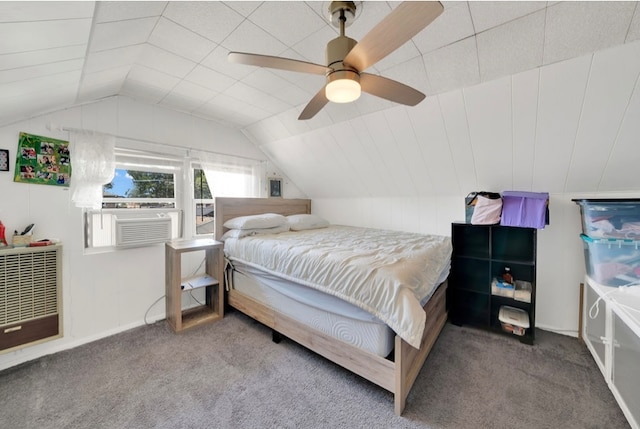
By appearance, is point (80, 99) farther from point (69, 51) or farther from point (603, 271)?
point (603, 271)

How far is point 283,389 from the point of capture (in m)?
1.70

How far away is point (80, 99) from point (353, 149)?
2629mm

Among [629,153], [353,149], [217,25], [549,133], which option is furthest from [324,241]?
[629,153]

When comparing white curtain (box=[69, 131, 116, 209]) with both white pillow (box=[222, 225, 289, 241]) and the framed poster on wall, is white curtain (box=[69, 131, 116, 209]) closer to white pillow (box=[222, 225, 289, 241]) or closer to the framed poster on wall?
the framed poster on wall

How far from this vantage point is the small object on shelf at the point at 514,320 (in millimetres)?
2248

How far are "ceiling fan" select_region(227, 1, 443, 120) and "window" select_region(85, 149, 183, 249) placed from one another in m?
2.06

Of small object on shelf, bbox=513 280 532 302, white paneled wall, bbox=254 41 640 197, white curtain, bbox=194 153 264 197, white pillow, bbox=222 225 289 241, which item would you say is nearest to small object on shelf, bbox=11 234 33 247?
white pillow, bbox=222 225 289 241

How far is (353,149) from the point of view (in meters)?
2.95

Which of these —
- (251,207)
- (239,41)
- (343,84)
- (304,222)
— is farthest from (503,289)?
(239,41)

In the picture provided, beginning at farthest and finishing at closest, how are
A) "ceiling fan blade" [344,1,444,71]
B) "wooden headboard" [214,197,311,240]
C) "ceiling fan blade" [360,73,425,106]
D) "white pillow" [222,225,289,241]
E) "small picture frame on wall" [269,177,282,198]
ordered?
"small picture frame on wall" [269,177,282,198], "wooden headboard" [214,197,311,240], "white pillow" [222,225,289,241], "ceiling fan blade" [360,73,425,106], "ceiling fan blade" [344,1,444,71]

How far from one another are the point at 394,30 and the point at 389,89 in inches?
16.7

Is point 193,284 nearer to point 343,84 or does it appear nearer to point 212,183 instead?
point 212,183

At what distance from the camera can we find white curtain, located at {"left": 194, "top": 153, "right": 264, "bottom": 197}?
315 centimetres

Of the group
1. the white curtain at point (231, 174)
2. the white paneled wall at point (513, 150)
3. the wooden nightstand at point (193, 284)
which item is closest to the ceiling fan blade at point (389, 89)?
the white paneled wall at point (513, 150)
